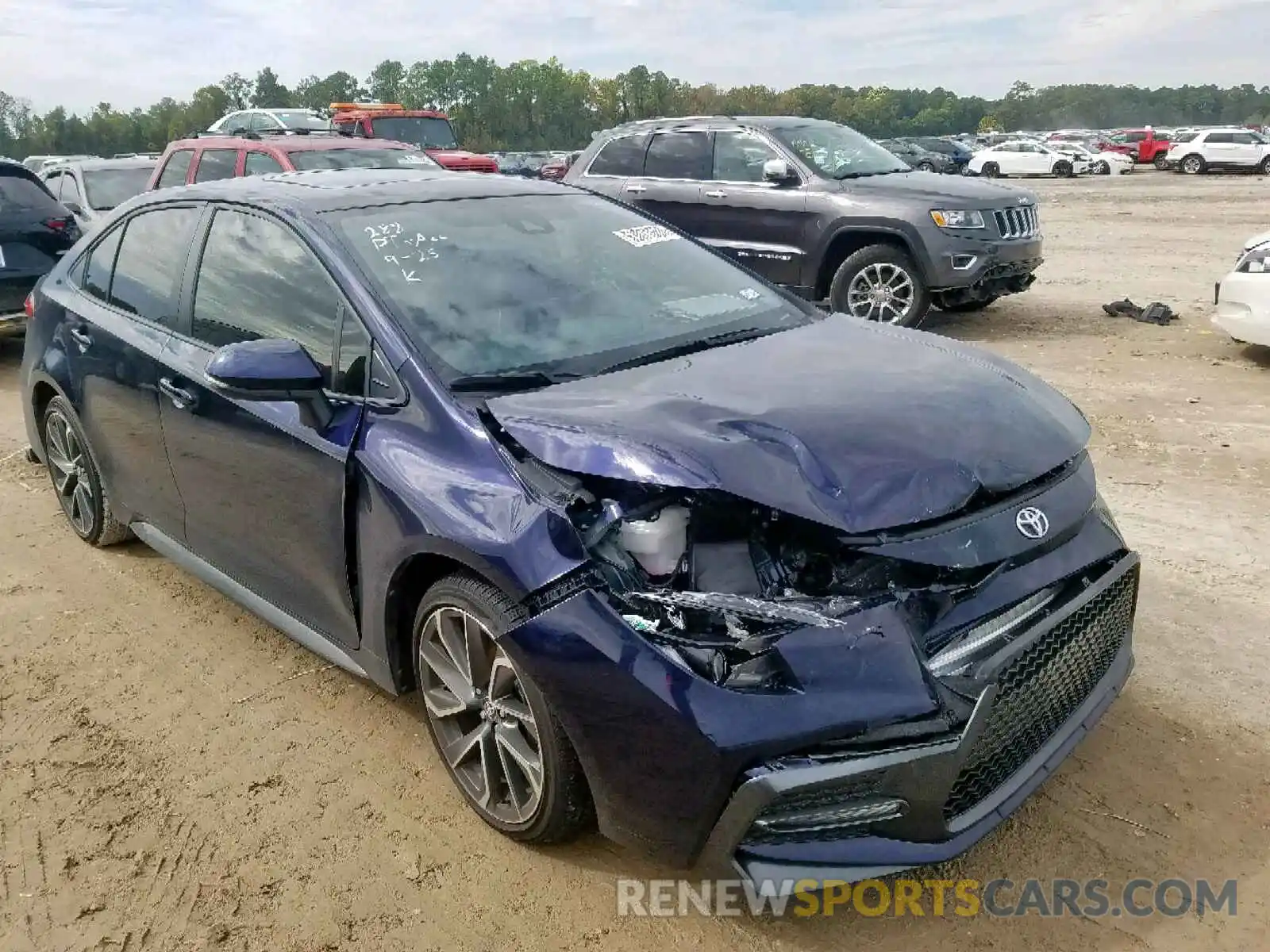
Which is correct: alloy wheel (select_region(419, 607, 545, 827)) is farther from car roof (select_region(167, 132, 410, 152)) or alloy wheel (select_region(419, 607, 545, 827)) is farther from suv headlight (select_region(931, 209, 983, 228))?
car roof (select_region(167, 132, 410, 152))

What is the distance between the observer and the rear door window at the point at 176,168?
35.4 ft

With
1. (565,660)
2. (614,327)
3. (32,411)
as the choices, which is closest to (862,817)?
(565,660)

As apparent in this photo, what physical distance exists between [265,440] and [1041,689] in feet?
7.84

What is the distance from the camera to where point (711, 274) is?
3900 mm

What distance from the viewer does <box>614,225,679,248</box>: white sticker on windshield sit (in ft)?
12.7

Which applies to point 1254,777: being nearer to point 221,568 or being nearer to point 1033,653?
point 1033,653

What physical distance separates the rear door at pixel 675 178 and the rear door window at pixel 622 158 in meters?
0.10

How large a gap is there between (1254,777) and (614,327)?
2.32m

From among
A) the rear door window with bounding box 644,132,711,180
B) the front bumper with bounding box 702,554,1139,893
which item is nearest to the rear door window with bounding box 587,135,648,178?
the rear door window with bounding box 644,132,711,180

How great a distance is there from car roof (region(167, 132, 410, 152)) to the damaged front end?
9.14 meters

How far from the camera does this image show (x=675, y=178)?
9977 mm

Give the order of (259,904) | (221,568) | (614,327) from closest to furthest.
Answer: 1. (259,904)
2. (614,327)
3. (221,568)

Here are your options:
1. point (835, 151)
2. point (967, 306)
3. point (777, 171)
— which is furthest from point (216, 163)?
point (967, 306)

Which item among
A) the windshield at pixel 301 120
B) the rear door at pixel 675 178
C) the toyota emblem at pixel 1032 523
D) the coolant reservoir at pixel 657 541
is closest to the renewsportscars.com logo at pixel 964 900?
the coolant reservoir at pixel 657 541
